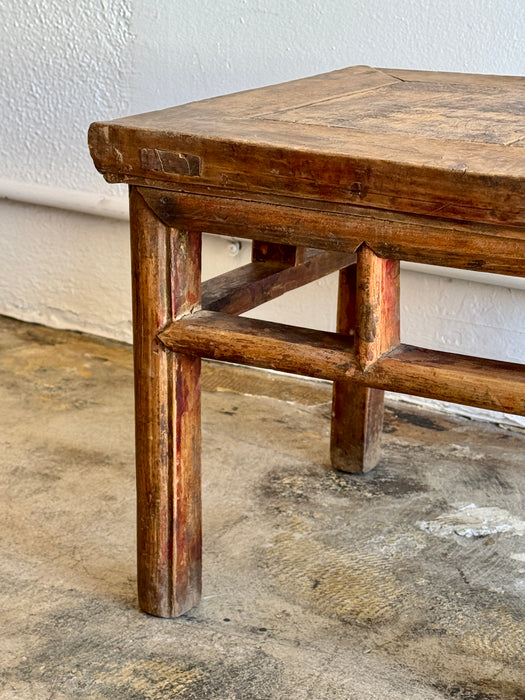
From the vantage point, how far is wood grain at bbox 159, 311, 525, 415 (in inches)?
41.6

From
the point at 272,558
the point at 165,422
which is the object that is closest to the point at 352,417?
the point at 272,558

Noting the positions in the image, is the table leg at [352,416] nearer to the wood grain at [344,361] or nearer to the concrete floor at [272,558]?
the concrete floor at [272,558]

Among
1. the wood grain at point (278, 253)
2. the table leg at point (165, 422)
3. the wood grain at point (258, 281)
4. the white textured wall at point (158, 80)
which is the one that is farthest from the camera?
the white textured wall at point (158, 80)

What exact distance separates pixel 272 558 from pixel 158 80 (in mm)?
1171

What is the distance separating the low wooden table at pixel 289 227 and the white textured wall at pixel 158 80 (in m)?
0.55

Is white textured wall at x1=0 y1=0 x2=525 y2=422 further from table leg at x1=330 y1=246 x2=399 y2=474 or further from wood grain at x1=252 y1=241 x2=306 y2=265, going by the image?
wood grain at x1=252 y1=241 x2=306 y2=265

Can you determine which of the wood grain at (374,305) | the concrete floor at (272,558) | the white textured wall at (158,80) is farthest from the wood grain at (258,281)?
the white textured wall at (158,80)

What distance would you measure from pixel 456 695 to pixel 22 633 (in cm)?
54

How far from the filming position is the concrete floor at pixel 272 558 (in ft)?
3.95

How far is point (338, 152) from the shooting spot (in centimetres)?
102

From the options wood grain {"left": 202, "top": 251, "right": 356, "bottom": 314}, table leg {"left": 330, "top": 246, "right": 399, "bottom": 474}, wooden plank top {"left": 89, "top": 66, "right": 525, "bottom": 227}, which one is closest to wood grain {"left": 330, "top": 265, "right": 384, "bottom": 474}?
table leg {"left": 330, "top": 246, "right": 399, "bottom": 474}

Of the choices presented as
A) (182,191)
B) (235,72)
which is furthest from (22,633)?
(235,72)

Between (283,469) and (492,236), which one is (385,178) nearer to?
(492,236)

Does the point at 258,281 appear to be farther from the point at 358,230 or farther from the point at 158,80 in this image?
the point at 158,80
